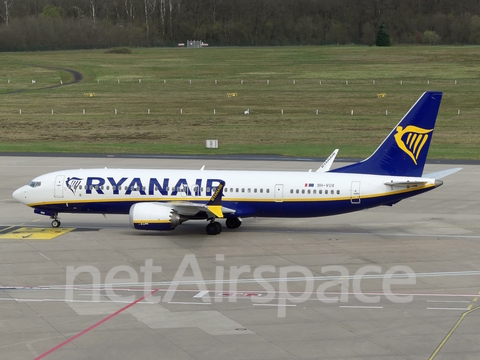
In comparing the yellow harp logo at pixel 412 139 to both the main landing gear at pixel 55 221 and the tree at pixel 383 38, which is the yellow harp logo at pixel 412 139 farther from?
the tree at pixel 383 38

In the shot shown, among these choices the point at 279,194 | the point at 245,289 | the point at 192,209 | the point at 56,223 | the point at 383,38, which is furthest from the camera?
the point at 383,38

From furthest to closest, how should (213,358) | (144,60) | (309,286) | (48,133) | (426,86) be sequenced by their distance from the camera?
(144,60) < (426,86) < (48,133) < (309,286) < (213,358)

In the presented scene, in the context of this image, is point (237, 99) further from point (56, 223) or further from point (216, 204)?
point (216, 204)

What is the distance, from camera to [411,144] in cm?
4169

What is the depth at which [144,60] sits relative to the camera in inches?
6880

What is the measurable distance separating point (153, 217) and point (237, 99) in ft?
280

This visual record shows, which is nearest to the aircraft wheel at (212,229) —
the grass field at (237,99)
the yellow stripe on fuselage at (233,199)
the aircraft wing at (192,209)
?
the aircraft wing at (192,209)

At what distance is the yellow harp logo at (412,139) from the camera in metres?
41.6

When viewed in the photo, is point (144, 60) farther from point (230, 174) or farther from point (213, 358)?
point (213, 358)

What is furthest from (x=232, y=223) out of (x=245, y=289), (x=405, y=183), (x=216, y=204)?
(x=245, y=289)

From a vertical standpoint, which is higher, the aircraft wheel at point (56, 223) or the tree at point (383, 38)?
the tree at point (383, 38)

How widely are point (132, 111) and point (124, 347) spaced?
90952 mm

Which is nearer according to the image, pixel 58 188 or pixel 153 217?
pixel 153 217

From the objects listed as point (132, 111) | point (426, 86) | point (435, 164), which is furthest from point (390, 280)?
point (426, 86)
